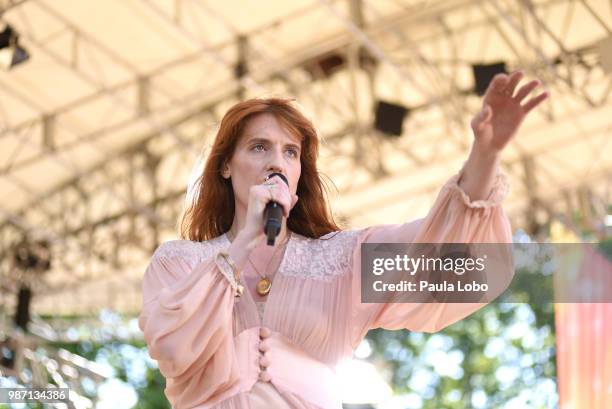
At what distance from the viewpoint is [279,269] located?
1.99 metres

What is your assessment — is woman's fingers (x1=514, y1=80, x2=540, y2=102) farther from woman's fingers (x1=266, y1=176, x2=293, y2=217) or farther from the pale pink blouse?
woman's fingers (x1=266, y1=176, x2=293, y2=217)

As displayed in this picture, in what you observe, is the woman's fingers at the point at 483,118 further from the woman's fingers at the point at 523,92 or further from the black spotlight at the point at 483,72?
the black spotlight at the point at 483,72

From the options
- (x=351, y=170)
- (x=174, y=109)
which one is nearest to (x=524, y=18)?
(x=351, y=170)

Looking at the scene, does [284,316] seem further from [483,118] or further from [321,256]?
[483,118]

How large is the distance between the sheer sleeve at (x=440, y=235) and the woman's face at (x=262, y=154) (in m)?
0.19

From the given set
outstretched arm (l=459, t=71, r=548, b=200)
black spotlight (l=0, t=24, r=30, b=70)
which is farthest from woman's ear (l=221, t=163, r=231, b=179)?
black spotlight (l=0, t=24, r=30, b=70)

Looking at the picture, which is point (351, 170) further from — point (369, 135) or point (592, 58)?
point (592, 58)

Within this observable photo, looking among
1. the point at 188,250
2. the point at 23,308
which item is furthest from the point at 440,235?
the point at 23,308

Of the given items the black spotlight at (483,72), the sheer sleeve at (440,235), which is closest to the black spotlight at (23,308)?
the black spotlight at (483,72)

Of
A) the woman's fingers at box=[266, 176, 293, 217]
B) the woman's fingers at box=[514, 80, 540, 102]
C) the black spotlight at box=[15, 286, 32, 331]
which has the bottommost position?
the woman's fingers at box=[266, 176, 293, 217]

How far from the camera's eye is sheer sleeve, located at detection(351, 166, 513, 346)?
1.77 metres

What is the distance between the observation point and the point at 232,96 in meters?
9.49

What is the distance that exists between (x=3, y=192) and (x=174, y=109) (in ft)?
7.78

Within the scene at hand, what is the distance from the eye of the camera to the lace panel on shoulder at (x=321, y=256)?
199 cm
